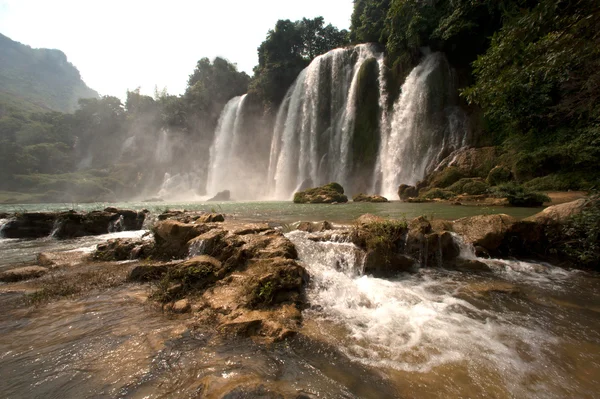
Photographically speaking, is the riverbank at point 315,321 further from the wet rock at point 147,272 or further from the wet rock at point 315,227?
the wet rock at point 315,227

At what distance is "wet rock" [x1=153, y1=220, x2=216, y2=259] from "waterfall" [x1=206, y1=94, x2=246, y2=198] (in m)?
35.3

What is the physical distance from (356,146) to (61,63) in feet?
720

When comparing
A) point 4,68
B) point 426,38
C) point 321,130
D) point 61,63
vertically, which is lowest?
point 321,130

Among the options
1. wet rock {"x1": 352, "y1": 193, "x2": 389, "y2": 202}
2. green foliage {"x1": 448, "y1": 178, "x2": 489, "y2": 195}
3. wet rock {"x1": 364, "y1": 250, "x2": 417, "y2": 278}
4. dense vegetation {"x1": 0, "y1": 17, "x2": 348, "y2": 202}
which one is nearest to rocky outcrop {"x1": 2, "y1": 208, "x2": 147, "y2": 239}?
wet rock {"x1": 364, "y1": 250, "x2": 417, "y2": 278}

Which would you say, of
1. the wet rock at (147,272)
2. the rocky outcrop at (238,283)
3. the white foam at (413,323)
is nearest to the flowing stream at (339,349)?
the white foam at (413,323)

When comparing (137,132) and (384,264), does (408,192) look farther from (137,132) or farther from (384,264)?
(137,132)

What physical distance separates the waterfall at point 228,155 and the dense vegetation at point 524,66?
73.1 ft

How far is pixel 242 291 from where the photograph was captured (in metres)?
3.79

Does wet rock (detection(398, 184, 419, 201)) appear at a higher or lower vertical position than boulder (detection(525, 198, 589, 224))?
higher

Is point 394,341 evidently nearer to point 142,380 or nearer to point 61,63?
point 142,380

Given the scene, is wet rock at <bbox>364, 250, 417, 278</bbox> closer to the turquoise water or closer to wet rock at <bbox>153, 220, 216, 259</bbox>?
the turquoise water

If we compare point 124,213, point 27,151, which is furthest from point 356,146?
point 27,151

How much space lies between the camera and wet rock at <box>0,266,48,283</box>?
5.00 metres

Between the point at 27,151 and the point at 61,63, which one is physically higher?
the point at 61,63
